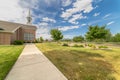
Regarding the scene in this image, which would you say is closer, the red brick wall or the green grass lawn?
the green grass lawn

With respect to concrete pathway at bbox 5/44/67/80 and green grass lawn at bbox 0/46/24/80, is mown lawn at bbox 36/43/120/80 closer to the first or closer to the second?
concrete pathway at bbox 5/44/67/80

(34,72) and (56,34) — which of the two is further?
(56,34)

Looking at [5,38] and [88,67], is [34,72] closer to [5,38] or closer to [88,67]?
[88,67]

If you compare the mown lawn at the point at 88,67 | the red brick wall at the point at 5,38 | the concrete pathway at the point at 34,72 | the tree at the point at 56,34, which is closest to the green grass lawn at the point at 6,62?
the concrete pathway at the point at 34,72

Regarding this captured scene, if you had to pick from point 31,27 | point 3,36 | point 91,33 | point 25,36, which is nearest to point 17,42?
point 3,36

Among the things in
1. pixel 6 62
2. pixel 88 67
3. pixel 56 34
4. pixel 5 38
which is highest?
pixel 56 34

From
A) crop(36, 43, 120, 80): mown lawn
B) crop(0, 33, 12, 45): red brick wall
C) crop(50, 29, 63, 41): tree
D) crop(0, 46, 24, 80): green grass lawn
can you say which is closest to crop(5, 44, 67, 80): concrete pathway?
crop(0, 46, 24, 80): green grass lawn

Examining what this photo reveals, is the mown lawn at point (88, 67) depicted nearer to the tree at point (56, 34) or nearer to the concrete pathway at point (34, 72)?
the concrete pathway at point (34, 72)

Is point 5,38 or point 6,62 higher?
point 5,38

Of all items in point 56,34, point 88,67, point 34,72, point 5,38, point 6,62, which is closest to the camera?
point 34,72

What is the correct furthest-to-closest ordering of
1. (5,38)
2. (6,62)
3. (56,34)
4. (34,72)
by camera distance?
(56,34) < (5,38) < (6,62) < (34,72)

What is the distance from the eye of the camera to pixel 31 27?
30.5 metres

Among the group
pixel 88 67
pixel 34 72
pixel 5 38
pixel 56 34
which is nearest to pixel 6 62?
pixel 34 72

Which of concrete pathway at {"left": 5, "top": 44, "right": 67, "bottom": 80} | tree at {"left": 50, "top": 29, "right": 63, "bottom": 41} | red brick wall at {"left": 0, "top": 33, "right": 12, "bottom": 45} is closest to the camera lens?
concrete pathway at {"left": 5, "top": 44, "right": 67, "bottom": 80}
